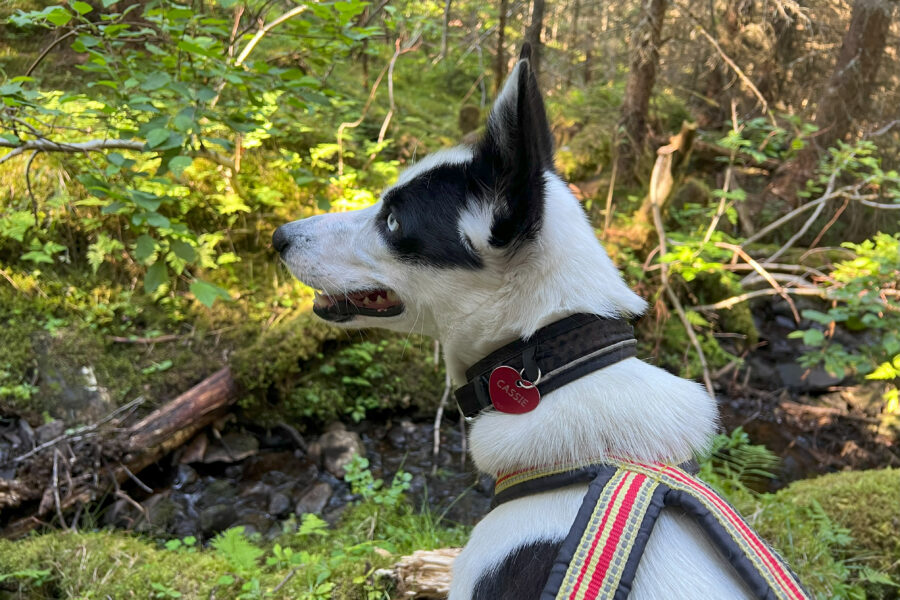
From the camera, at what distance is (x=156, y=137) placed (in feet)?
6.38

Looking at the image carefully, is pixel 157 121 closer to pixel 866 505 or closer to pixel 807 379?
pixel 866 505

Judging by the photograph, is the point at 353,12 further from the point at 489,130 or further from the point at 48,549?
the point at 48,549

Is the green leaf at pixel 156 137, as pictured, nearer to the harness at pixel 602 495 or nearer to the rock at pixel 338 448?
the harness at pixel 602 495

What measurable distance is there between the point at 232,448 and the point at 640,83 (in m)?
5.68

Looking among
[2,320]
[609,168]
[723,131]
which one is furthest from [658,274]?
[2,320]

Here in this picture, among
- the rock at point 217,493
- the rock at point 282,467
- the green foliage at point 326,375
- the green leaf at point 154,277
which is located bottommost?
the rock at point 282,467

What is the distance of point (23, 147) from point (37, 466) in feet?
7.05

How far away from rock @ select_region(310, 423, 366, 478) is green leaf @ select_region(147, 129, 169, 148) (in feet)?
9.96

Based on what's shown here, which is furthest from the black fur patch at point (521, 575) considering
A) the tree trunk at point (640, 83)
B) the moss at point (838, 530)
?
the tree trunk at point (640, 83)

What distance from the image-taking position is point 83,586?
7.78 ft

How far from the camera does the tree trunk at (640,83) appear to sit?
5.49 m

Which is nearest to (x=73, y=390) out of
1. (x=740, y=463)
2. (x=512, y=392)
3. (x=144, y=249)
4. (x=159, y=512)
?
(x=159, y=512)

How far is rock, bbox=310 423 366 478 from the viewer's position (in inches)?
172

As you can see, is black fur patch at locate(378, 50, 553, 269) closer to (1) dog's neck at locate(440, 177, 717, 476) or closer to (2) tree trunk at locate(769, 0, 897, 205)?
(1) dog's neck at locate(440, 177, 717, 476)
